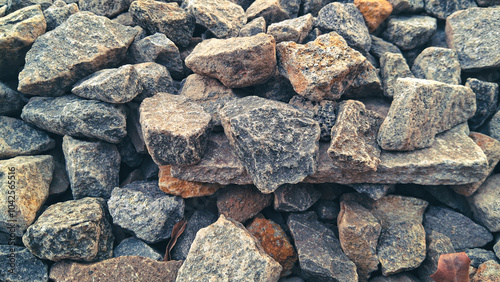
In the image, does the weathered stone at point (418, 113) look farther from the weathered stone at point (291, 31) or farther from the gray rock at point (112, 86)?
the gray rock at point (112, 86)

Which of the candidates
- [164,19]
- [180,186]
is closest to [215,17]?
[164,19]

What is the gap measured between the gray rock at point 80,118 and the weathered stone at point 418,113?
6.76ft

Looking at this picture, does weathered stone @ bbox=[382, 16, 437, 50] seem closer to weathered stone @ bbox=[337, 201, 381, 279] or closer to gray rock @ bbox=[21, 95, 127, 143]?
weathered stone @ bbox=[337, 201, 381, 279]

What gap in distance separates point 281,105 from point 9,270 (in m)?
2.28

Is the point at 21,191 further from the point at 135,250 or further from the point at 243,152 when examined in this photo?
the point at 243,152

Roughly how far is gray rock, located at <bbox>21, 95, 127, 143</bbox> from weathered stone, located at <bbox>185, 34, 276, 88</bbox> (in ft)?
2.49

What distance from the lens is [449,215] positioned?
2.63m

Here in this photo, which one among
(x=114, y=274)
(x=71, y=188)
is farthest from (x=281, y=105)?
(x=71, y=188)

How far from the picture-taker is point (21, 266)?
2.35 metres

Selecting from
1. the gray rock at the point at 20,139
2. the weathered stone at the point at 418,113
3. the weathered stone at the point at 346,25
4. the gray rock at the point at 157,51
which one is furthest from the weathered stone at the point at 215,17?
the gray rock at the point at 20,139

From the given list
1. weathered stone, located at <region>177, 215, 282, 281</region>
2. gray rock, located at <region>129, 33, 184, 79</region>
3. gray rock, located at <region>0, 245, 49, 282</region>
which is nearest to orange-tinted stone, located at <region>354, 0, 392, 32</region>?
gray rock, located at <region>129, 33, 184, 79</region>

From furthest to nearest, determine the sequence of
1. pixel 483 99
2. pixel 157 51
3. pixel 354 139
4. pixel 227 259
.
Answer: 1. pixel 157 51
2. pixel 483 99
3. pixel 354 139
4. pixel 227 259

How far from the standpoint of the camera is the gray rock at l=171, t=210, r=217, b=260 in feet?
8.29

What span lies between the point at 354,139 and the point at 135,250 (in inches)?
71.6
